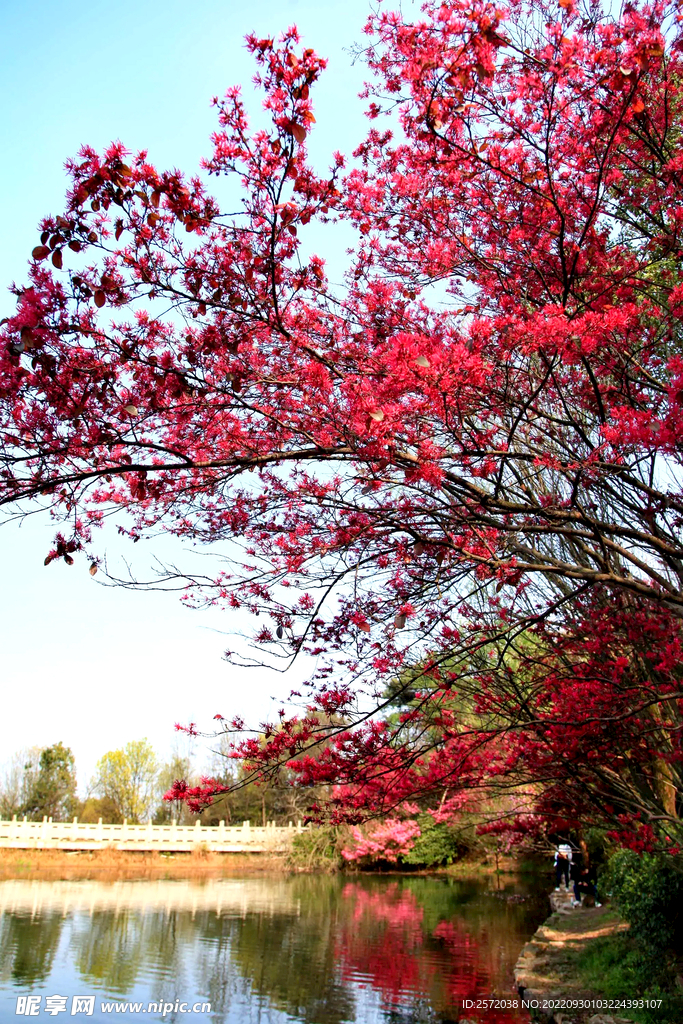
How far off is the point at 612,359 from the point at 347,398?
6.42ft

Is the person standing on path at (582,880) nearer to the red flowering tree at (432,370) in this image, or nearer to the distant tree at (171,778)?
the red flowering tree at (432,370)

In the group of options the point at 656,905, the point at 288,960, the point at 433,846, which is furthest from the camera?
the point at 433,846

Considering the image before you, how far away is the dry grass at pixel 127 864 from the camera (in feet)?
71.6

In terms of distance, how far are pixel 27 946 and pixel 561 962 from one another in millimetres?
6853

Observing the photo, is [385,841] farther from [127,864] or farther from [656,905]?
[656,905]

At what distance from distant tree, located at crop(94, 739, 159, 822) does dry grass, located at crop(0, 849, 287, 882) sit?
29.6 ft

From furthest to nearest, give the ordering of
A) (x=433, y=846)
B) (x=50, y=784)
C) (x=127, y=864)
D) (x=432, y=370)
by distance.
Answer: (x=50, y=784)
(x=127, y=864)
(x=433, y=846)
(x=432, y=370)

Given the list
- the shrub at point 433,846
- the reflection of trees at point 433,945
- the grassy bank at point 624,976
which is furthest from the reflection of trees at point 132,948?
the shrub at point 433,846

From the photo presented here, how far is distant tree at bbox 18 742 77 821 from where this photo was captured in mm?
32281

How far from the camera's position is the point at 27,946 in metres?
9.52

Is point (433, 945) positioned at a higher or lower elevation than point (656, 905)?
lower

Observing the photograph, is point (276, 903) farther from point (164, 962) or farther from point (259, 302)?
Answer: point (259, 302)

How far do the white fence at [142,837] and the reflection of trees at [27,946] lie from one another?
12896 mm

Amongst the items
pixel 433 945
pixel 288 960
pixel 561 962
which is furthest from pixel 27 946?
pixel 561 962
